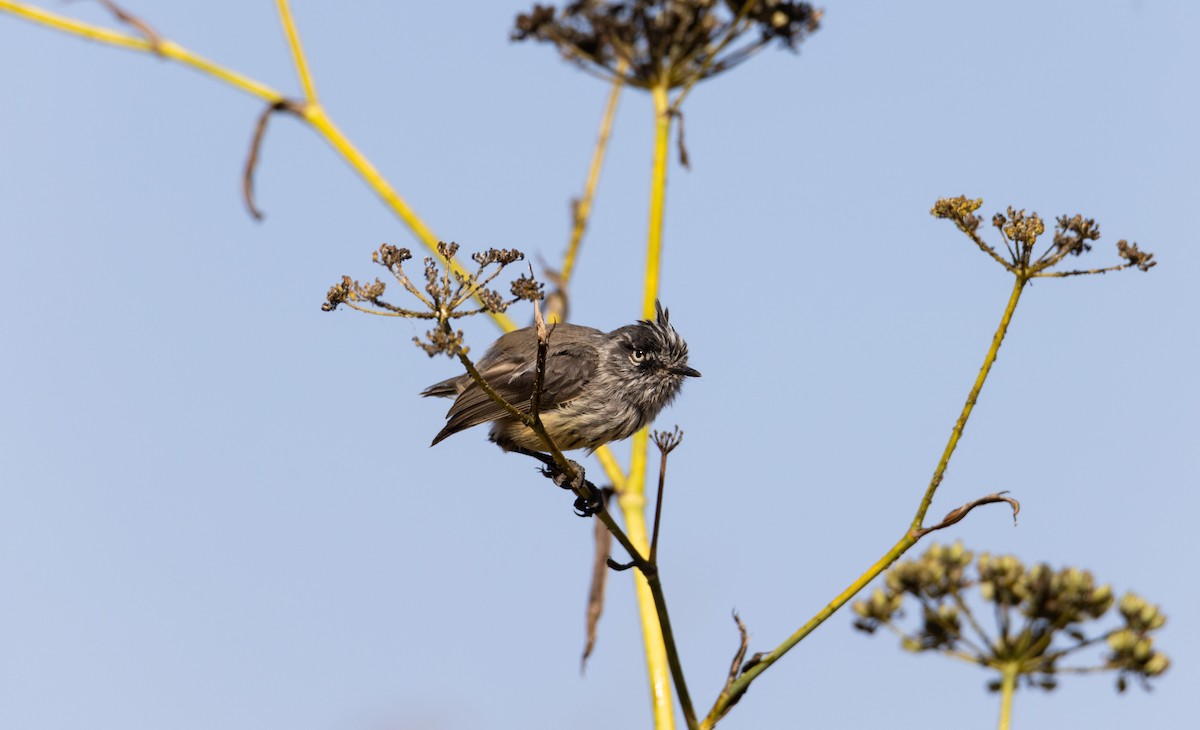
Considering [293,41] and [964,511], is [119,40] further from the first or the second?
[964,511]

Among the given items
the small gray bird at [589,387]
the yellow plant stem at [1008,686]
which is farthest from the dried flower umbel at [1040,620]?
the small gray bird at [589,387]

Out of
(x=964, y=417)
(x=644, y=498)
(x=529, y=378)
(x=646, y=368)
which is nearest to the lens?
(x=964, y=417)

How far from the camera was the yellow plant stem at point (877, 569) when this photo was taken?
4445mm

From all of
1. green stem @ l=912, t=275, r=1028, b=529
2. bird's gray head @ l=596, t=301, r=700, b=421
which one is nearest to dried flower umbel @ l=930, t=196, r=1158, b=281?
green stem @ l=912, t=275, r=1028, b=529

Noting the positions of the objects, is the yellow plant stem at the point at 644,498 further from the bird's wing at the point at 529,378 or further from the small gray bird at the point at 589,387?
the bird's wing at the point at 529,378

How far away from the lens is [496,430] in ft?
26.5

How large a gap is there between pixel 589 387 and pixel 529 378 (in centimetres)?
37

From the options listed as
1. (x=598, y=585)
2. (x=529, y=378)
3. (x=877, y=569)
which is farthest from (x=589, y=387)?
(x=877, y=569)

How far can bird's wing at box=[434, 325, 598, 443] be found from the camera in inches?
302

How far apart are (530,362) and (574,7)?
2120 mm

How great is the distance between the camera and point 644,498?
20.3 feet

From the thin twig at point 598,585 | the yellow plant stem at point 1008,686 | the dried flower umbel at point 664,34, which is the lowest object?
the yellow plant stem at point 1008,686

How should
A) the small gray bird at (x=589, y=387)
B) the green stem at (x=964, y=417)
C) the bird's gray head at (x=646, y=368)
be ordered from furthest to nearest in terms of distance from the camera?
the bird's gray head at (x=646, y=368) → the small gray bird at (x=589, y=387) → the green stem at (x=964, y=417)

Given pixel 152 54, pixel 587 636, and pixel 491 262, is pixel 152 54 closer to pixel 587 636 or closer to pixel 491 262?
pixel 491 262
